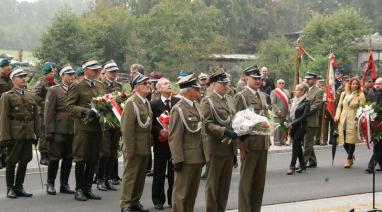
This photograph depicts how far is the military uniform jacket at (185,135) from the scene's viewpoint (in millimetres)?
9781

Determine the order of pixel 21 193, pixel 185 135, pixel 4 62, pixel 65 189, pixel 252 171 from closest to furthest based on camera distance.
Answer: pixel 185 135 < pixel 252 171 < pixel 21 193 < pixel 65 189 < pixel 4 62

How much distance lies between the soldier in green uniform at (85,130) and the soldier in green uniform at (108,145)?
2.61ft

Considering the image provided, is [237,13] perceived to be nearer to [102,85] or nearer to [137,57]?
[137,57]

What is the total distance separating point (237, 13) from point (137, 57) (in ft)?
83.7

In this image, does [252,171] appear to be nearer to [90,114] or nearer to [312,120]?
[90,114]

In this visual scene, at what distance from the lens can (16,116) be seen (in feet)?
40.1

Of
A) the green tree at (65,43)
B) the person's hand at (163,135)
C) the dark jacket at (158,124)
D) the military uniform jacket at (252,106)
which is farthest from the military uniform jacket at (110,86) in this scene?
the green tree at (65,43)

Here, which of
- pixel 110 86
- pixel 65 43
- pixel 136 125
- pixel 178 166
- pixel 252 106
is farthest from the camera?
pixel 65 43

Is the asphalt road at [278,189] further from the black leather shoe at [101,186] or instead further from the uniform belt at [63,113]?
the uniform belt at [63,113]

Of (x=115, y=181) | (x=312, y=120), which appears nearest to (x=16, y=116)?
(x=115, y=181)

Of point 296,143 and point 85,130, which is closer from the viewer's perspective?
point 85,130

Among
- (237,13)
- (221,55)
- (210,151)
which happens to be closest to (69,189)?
(210,151)

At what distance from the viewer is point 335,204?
12.0 metres

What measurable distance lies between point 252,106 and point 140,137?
1758 millimetres
